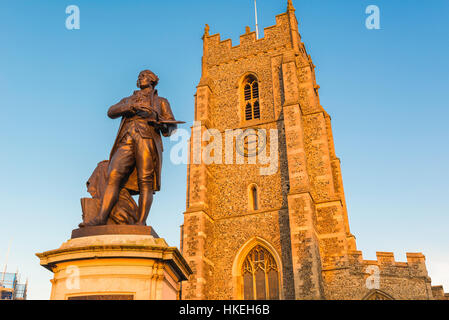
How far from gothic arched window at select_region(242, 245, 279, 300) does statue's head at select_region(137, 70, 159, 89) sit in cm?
1393

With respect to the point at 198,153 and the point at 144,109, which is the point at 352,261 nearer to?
the point at 198,153

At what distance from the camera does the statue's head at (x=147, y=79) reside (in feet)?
18.7

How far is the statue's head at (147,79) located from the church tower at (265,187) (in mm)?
12374

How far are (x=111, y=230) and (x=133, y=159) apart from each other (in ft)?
3.15

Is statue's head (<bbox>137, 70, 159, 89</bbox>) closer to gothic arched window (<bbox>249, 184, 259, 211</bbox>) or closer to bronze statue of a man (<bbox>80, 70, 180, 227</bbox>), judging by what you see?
bronze statue of a man (<bbox>80, 70, 180, 227</bbox>)

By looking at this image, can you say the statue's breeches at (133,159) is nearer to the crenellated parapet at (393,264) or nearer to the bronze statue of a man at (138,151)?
the bronze statue of a man at (138,151)

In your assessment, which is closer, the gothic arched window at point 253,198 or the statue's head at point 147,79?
the statue's head at point 147,79

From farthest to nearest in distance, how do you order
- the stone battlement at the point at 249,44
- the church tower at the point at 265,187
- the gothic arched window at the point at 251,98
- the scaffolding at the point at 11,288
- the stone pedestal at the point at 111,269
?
the scaffolding at the point at 11,288 < the stone battlement at the point at 249,44 < the gothic arched window at the point at 251,98 < the church tower at the point at 265,187 < the stone pedestal at the point at 111,269

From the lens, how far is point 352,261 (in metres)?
17.2

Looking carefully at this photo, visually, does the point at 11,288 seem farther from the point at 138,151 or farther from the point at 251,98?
the point at 138,151

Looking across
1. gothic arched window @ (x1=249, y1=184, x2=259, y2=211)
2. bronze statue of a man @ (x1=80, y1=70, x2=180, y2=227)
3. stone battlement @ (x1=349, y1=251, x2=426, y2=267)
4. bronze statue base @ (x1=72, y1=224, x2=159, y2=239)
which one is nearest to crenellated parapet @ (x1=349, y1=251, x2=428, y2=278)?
stone battlement @ (x1=349, y1=251, x2=426, y2=267)

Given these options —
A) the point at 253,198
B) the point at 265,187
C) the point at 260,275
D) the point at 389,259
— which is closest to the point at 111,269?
the point at 260,275

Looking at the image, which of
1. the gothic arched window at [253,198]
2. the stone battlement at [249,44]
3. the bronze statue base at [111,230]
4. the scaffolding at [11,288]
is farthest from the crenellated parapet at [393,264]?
the scaffolding at [11,288]
